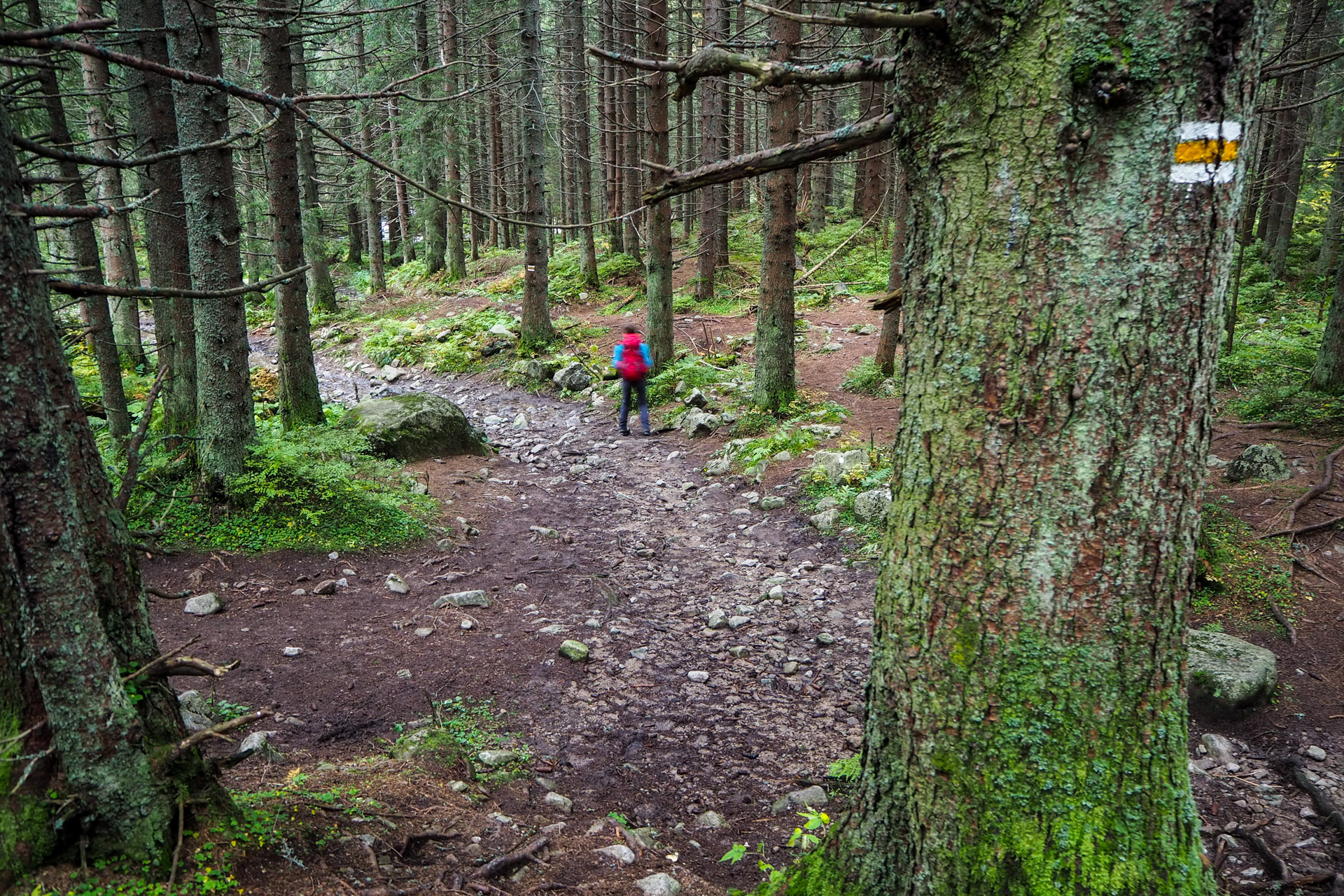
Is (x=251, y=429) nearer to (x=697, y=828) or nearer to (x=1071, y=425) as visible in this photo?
(x=697, y=828)

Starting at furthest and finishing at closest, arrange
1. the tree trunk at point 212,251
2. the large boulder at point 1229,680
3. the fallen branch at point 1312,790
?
the tree trunk at point 212,251
the large boulder at point 1229,680
the fallen branch at point 1312,790

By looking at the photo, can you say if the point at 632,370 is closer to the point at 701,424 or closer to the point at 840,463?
the point at 701,424

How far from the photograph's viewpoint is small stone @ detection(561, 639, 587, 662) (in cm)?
578

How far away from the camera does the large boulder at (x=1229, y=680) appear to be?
4.94m

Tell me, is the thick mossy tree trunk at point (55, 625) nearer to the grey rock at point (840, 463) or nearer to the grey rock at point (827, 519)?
the grey rock at point (827, 519)

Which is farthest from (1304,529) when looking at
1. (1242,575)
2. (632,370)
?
(632,370)

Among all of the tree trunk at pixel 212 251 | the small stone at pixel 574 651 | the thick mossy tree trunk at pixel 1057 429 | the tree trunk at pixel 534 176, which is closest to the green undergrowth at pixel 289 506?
the tree trunk at pixel 212 251

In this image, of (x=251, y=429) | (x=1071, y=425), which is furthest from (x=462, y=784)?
(x=251, y=429)

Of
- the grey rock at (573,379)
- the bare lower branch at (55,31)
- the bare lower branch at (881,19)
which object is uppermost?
the bare lower branch at (55,31)

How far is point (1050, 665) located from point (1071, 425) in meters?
0.67

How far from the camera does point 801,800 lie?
4211 mm

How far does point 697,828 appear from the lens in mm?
4012

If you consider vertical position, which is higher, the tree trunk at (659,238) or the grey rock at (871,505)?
the tree trunk at (659,238)

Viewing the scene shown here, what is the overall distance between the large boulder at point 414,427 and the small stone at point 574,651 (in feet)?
17.4
